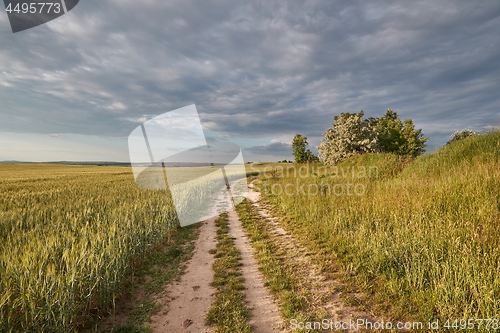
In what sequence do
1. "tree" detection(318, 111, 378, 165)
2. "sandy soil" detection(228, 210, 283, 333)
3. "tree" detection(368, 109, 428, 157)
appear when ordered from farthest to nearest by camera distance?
"tree" detection(368, 109, 428, 157)
"tree" detection(318, 111, 378, 165)
"sandy soil" detection(228, 210, 283, 333)

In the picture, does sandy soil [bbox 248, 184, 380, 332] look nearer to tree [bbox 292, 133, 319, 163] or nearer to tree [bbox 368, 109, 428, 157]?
tree [bbox 368, 109, 428, 157]

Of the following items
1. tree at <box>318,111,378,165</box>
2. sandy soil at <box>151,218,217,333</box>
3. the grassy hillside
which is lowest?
sandy soil at <box>151,218,217,333</box>

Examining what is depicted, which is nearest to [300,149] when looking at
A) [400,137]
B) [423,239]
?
[400,137]

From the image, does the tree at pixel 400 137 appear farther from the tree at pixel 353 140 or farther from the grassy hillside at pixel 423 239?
the grassy hillside at pixel 423 239

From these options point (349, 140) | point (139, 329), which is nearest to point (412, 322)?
point (139, 329)

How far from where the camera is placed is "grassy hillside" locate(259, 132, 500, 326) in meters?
4.50

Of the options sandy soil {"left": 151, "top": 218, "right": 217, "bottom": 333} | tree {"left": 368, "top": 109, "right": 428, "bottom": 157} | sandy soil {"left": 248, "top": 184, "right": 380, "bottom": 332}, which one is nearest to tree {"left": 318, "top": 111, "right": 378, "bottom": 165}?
tree {"left": 368, "top": 109, "right": 428, "bottom": 157}

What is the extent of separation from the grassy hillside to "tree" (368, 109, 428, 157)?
3024 centimetres

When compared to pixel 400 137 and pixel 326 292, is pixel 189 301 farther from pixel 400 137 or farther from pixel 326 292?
pixel 400 137

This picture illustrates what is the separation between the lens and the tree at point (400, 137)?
132 ft

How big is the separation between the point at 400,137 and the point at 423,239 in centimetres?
4361

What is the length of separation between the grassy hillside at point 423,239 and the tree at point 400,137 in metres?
30.2

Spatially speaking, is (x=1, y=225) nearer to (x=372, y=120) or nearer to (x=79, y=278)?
(x=79, y=278)

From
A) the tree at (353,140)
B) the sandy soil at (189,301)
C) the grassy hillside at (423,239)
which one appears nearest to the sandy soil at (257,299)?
the sandy soil at (189,301)
